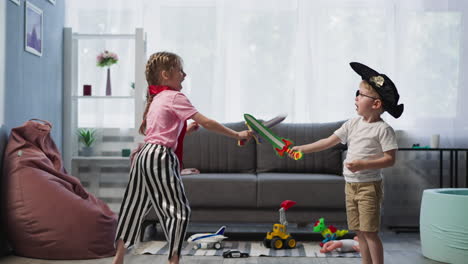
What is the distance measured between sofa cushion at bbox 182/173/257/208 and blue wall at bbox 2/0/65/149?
120 centimetres

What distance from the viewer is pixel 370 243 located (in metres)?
2.53

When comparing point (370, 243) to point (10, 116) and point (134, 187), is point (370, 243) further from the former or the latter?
point (10, 116)

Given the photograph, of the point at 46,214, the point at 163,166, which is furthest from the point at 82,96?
the point at 163,166

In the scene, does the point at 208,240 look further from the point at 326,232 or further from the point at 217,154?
the point at 217,154

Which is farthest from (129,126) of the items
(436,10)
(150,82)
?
(436,10)

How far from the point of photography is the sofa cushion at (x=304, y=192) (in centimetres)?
384

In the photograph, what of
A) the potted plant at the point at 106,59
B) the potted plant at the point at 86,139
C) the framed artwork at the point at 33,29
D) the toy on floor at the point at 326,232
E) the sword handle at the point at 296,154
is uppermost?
the framed artwork at the point at 33,29

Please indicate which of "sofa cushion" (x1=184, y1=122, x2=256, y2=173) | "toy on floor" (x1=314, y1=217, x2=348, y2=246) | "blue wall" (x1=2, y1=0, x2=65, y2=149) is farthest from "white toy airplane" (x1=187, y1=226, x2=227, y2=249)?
"blue wall" (x1=2, y1=0, x2=65, y2=149)

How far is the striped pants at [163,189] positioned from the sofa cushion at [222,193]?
4.62ft

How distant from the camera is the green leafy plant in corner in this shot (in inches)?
185

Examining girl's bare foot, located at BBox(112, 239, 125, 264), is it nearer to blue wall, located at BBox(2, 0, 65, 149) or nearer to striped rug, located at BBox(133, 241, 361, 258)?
striped rug, located at BBox(133, 241, 361, 258)

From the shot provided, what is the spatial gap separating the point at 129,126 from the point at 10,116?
137 cm

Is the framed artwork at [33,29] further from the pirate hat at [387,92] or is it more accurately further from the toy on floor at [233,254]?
the pirate hat at [387,92]

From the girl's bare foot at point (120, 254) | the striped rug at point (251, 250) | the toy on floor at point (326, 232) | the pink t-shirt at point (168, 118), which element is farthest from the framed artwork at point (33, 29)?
the toy on floor at point (326, 232)
